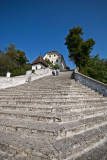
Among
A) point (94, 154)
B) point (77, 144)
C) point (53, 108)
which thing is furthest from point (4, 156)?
point (94, 154)

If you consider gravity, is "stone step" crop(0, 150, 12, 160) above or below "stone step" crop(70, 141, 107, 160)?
above

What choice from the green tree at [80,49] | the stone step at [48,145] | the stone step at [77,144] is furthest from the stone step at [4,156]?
the green tree at [80,49]

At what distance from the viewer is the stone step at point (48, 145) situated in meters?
1.52

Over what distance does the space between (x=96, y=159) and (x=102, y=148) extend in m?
0.51

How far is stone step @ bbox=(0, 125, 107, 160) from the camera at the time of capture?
1.52 m

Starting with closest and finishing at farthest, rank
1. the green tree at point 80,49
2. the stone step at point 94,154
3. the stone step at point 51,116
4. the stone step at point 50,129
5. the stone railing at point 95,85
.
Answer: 1. the stone step at point 94,154
2. the stone step at point 50,129
3. the stone step at point 51,116
4. the stone railing at point 95,85
5. the green tree at point 80,49

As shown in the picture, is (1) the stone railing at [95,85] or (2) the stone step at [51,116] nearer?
(2) the stone step at [51,116]

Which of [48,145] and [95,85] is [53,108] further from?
[95,85]

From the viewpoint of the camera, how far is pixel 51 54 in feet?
120

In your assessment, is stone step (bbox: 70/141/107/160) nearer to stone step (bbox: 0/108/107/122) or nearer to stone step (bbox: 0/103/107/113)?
stone step (bbox: 0/108/107/122)

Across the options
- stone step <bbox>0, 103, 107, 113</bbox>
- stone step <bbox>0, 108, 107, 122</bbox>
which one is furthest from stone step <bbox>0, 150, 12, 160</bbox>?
stone step <bbox>0, 103, 107, 113</bbox>

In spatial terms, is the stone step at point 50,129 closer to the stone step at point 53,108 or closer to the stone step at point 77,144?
the stone step at point 77,144

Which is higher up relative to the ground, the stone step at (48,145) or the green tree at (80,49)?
the green tree at (80,49)

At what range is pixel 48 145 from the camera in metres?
1.68
